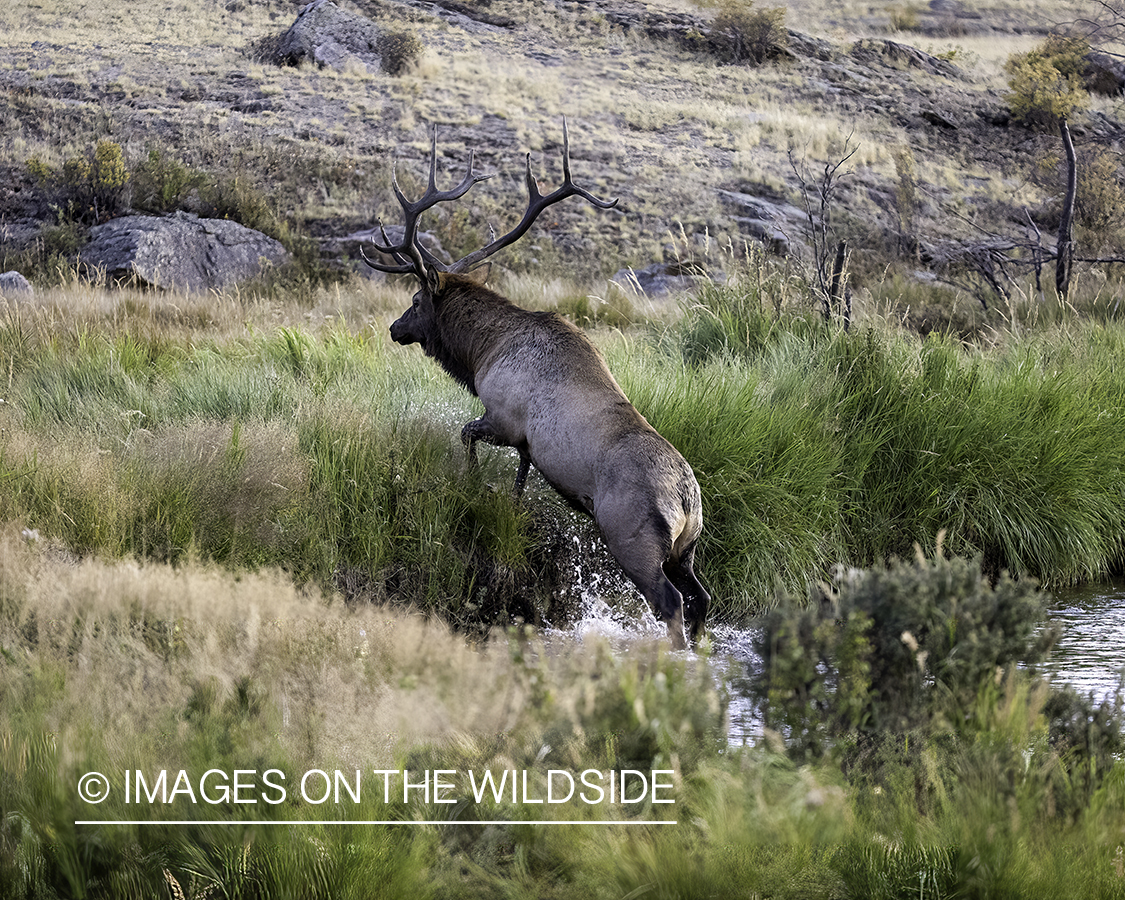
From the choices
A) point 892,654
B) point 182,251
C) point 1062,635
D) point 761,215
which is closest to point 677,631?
point 892,654

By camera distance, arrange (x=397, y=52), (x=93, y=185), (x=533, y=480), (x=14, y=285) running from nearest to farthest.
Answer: (x=533, y=480), (x=14, y=285), (x=93, y=185), (x=397, y=52)

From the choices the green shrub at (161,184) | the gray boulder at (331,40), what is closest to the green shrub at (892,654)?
the green shrub at (161,184)

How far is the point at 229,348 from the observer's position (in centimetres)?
951

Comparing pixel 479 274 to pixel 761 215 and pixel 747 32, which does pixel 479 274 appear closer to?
pixel 761 215

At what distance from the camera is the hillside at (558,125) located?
22.1 metres

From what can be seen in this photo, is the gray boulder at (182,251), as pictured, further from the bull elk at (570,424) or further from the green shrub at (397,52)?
the green shrub at (397,52)

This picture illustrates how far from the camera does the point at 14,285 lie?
1359 cm

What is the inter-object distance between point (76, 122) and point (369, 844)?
84.7ft

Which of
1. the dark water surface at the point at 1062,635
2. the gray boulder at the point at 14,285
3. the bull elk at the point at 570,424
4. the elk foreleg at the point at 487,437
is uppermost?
the bull elk at the point at 570,424

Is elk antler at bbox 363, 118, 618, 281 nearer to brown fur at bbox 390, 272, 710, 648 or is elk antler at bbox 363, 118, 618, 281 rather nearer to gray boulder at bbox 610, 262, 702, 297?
brown fur at bbox 390, 272, 710, 648

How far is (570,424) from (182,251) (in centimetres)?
1367

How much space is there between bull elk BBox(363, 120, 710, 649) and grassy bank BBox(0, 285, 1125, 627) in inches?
24.7

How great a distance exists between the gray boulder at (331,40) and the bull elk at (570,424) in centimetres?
2944

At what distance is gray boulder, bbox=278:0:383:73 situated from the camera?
33.5 metres
